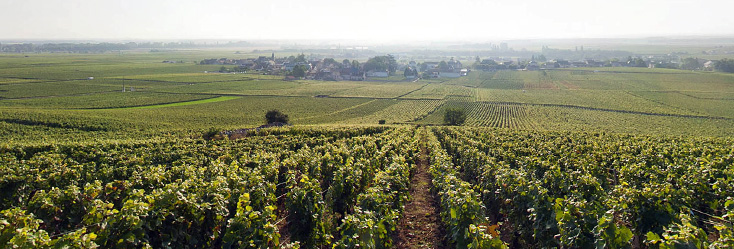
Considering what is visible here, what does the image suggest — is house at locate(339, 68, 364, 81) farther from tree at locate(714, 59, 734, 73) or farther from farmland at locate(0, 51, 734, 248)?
tree at locate(714, 59, 734, 73)

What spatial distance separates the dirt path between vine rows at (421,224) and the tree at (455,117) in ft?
108

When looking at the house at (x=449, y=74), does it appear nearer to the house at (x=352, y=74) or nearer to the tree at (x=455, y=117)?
the house at (x=352, y=74)

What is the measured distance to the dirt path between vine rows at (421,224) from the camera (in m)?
12.5

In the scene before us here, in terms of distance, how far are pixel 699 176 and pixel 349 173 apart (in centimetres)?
1142

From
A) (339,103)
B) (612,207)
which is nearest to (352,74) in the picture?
(339,103)

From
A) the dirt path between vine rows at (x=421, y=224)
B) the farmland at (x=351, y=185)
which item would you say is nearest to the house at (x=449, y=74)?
the farmland at (x=351, y=185)

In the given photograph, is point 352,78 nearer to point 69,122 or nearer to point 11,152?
point 69,122

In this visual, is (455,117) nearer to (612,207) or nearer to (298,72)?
(612,207)

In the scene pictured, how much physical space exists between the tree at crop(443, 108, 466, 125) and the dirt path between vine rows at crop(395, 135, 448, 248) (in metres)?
32.9

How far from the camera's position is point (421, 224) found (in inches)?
550

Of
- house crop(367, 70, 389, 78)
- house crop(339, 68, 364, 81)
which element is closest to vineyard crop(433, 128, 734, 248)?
house crop(339, 68, 364, 81)

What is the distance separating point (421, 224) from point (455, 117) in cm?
3817

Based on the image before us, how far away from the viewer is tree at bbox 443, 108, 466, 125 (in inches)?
1975

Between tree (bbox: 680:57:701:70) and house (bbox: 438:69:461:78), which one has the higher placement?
tree (bbox: 680:57:701:70)
